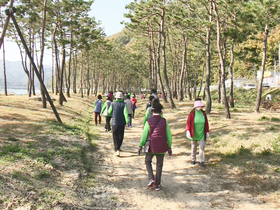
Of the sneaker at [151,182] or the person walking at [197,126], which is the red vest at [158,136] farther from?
the person walking at [197,126]

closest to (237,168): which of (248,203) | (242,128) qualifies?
(248,203)

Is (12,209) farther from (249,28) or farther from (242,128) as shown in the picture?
(249,28)

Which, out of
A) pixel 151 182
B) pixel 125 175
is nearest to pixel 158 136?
pixel 151 182

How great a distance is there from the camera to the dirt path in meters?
5.65

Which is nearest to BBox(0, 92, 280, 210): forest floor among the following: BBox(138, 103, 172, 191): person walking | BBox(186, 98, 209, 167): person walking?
BBox(138, 103, 172, 191): person walking

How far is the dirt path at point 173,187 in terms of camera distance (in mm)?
5652

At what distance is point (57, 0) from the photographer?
27031mm

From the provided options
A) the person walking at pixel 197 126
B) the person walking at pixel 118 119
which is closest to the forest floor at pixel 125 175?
the person walking at pixel 118 119

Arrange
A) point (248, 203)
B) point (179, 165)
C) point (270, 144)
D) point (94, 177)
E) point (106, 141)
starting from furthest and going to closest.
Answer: point (106, 141), point (270, 144), point (179, 165), point (94, 177), point (248, 203)

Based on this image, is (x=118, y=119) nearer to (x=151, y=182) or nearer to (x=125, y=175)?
(x=125, y=175)

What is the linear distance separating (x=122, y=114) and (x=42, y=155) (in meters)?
2.97

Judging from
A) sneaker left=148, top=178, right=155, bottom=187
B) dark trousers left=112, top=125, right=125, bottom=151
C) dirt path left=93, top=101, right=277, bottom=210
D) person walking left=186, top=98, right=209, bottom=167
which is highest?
person walking left=186, top=98, right=209, bottom=167

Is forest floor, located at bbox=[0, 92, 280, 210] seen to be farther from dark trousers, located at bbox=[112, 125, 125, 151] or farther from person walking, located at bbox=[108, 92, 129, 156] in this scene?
person walking, located at bbox=[108, 92, 129, 156]

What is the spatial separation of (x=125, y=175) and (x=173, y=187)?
1.49m
